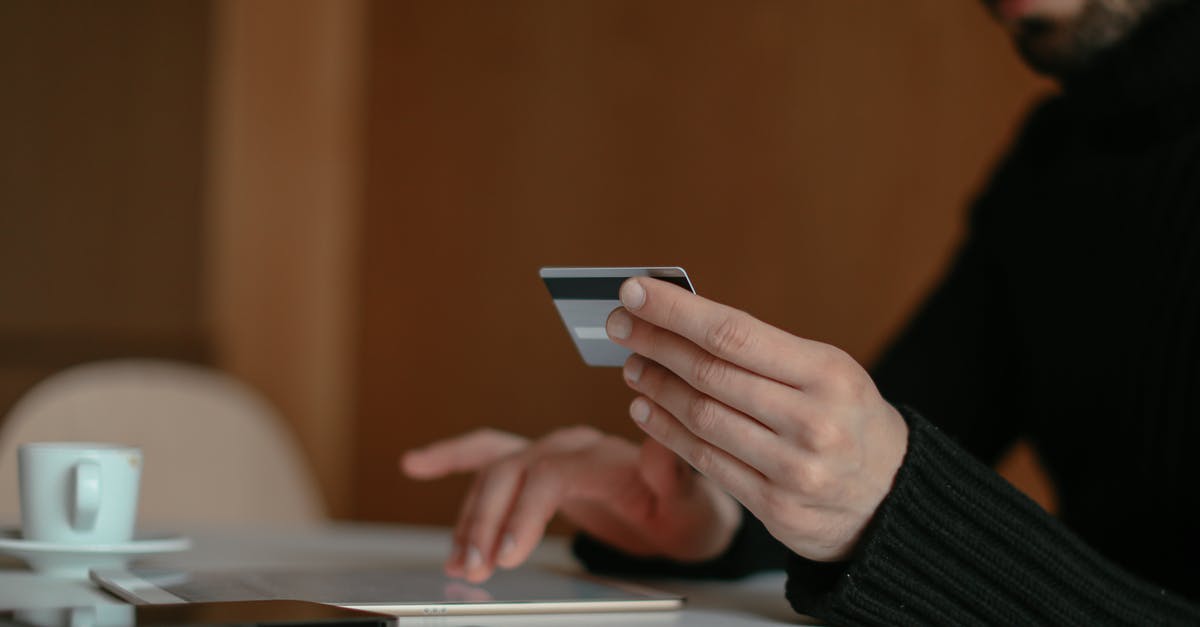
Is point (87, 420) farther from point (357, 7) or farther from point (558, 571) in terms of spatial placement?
point (357, 7)

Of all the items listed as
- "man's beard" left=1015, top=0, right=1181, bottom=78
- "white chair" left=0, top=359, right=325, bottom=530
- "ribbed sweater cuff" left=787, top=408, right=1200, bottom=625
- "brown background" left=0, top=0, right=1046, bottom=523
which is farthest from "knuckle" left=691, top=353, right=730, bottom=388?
"brown background" left=0, top=0, right=1046, bottom=523

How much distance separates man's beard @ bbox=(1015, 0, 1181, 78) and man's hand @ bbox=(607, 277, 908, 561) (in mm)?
651

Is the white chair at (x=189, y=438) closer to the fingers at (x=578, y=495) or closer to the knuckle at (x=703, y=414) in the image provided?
the fingers at (x=578, y=495)

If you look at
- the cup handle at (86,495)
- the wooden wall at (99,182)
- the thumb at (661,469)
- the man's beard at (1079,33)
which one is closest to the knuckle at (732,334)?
the thumb at (661,469)

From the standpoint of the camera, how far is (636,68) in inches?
79.7

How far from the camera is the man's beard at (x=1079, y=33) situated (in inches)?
41.8

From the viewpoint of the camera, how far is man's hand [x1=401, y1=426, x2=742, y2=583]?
0.74 m

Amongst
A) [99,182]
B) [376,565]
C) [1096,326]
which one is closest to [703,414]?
[376,565]

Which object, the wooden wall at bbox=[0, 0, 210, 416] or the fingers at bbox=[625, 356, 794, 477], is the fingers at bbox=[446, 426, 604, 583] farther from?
the wooden wall at bbox=[0, 0, 210, 416]

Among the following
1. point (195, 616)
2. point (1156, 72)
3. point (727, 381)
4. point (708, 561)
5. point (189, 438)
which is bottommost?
point (189, 438)

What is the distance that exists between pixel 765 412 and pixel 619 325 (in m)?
0.08

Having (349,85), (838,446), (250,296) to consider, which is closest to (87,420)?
(838,446)

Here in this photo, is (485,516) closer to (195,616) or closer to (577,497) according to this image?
(577,497)

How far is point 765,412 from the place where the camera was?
1.73 ft
